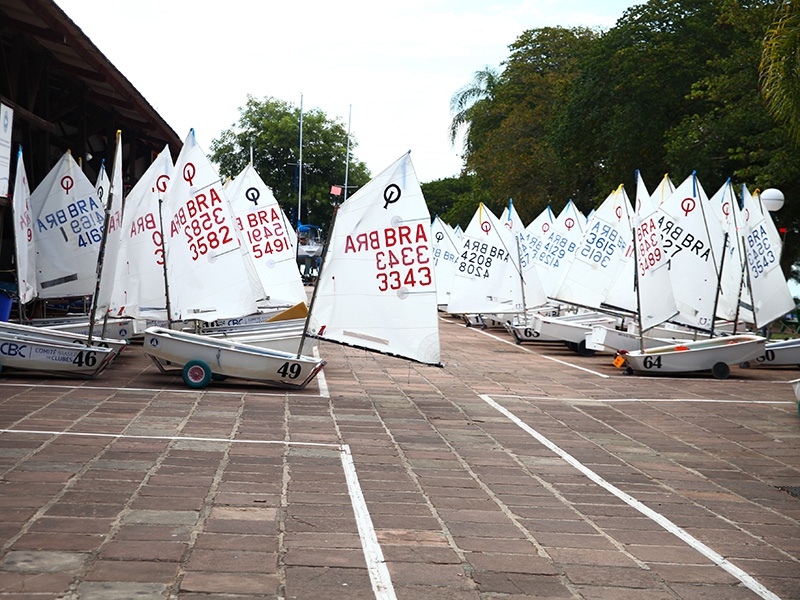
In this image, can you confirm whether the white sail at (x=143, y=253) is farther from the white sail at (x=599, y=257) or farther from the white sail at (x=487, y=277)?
the white sail at (x=487, y=277)

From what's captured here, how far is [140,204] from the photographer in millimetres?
13422

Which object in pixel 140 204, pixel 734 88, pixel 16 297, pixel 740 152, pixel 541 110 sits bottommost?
pixel 16 297

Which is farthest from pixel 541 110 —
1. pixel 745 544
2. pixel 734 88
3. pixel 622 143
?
pixel 745 544

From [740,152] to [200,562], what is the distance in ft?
79.7

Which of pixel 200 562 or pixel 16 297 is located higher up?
pixel 16 297

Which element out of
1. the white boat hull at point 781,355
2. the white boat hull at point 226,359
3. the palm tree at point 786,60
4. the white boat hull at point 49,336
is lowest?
the white boat hull at point 781,355

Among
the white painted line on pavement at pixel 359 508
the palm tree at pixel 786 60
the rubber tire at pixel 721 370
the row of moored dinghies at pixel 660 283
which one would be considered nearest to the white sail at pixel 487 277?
the row of moored dinghies at pixel 660 283

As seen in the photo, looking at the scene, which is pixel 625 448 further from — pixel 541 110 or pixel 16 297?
pixel 541 110

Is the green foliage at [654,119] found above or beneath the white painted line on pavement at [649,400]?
above

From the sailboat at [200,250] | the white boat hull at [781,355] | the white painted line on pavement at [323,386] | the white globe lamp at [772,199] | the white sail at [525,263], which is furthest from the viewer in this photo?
the white sail at [525,263]

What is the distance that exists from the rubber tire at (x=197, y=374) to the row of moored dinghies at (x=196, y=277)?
0.04 feet

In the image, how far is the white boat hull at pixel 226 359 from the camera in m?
12.3

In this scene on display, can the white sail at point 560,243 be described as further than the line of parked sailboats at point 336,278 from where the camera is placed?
Yes

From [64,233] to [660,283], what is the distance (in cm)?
1056
